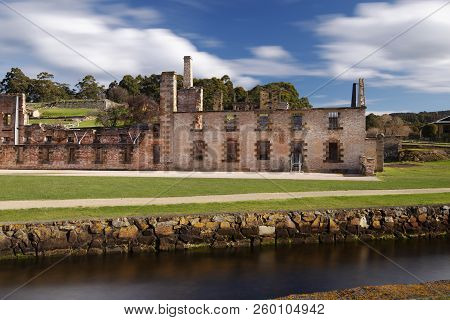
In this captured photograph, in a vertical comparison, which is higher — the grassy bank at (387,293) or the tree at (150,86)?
the tree at (150,86)

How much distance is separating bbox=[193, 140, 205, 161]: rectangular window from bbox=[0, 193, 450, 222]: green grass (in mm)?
18574

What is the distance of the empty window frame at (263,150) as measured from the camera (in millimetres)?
33469

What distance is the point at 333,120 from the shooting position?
32.6 metres

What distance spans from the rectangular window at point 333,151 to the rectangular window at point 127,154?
53.1 ft

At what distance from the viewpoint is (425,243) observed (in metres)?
15.3

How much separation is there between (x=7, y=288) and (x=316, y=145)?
25.7 metres

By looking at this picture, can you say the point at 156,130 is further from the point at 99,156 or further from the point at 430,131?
the point at 430,131

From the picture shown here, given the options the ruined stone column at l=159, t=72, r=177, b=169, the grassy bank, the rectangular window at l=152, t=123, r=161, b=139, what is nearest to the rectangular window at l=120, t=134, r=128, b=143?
the rectangular window at l=152, t=123, r=161, b=139

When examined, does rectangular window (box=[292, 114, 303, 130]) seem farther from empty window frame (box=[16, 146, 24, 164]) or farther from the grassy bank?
empty window frame (box=[16, 146, 24, 164])

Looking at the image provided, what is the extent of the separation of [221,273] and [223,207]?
363 centimetres

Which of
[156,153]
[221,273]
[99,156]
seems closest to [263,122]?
[156,153]

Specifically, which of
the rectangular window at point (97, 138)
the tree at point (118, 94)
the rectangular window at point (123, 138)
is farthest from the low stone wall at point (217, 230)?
the tree at point (118, 94)

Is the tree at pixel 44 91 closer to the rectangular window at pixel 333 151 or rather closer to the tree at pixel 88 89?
the tree at pixel 88 89

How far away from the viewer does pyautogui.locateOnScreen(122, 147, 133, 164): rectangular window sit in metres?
36.5
